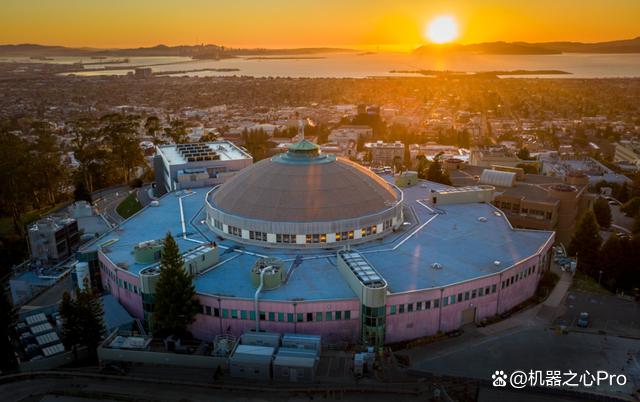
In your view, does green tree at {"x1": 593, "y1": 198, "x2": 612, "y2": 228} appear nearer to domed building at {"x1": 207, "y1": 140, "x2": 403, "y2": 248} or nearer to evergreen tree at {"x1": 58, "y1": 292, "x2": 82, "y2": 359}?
domed building at {"x1": 207, "y1": 140, "x2": 403, "y2": 248}

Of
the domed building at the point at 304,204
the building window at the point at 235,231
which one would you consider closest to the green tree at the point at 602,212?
the domed building at the point at 304,204

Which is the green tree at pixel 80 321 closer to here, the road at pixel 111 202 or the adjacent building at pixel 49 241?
the adjacent building at pixel 49 241

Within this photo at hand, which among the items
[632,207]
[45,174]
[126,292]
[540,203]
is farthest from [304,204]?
[632,207]

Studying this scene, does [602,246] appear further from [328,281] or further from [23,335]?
[23,335]

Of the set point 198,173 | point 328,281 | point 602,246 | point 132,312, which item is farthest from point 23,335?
point 602,246

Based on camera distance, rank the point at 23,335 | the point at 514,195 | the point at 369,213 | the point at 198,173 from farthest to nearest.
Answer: the point at 198,173 → the point at 514,195 → the point at 369,213 → the point at 23,335
